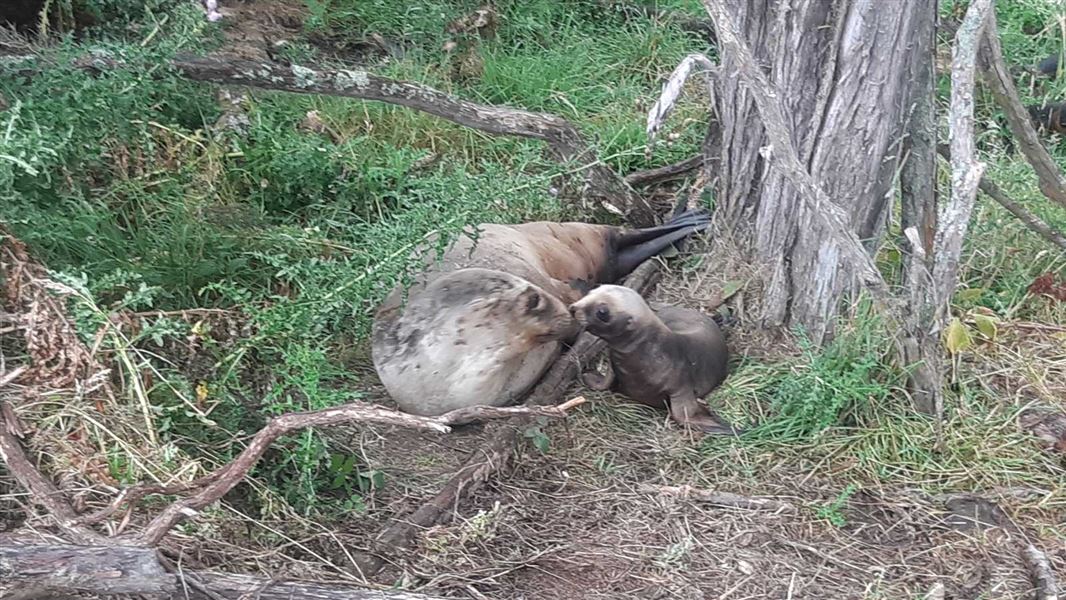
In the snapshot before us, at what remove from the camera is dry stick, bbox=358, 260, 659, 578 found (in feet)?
10.1

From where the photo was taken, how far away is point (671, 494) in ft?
10.9

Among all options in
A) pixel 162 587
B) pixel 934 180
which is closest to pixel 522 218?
pixel 934 180

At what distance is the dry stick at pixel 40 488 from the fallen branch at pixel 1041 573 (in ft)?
8.36

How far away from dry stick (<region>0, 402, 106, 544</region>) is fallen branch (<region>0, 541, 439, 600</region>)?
161mm

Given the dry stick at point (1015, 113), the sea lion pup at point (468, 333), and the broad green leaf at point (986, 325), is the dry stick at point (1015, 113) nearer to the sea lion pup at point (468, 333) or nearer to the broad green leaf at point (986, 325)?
the broad green leaf at point (986, 325)

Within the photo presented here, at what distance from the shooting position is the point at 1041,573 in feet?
9.65

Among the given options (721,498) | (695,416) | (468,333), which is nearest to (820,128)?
(695,416)

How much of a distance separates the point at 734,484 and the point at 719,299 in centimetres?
92

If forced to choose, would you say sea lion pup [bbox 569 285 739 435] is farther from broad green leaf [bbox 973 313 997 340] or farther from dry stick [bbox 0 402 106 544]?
dry stick [bbox 0 402 106 544]

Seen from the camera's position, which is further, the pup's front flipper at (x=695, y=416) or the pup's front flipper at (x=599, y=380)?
the pup's front flipper at (x=599, y=380)

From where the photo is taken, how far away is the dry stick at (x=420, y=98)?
442cm

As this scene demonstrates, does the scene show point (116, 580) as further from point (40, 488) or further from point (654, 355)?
point (654, 355)

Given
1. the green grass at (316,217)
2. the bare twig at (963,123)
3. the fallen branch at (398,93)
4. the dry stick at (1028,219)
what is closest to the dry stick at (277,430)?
the green grass at (316,217)

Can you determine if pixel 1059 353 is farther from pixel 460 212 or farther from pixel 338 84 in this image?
pixel 338 84
